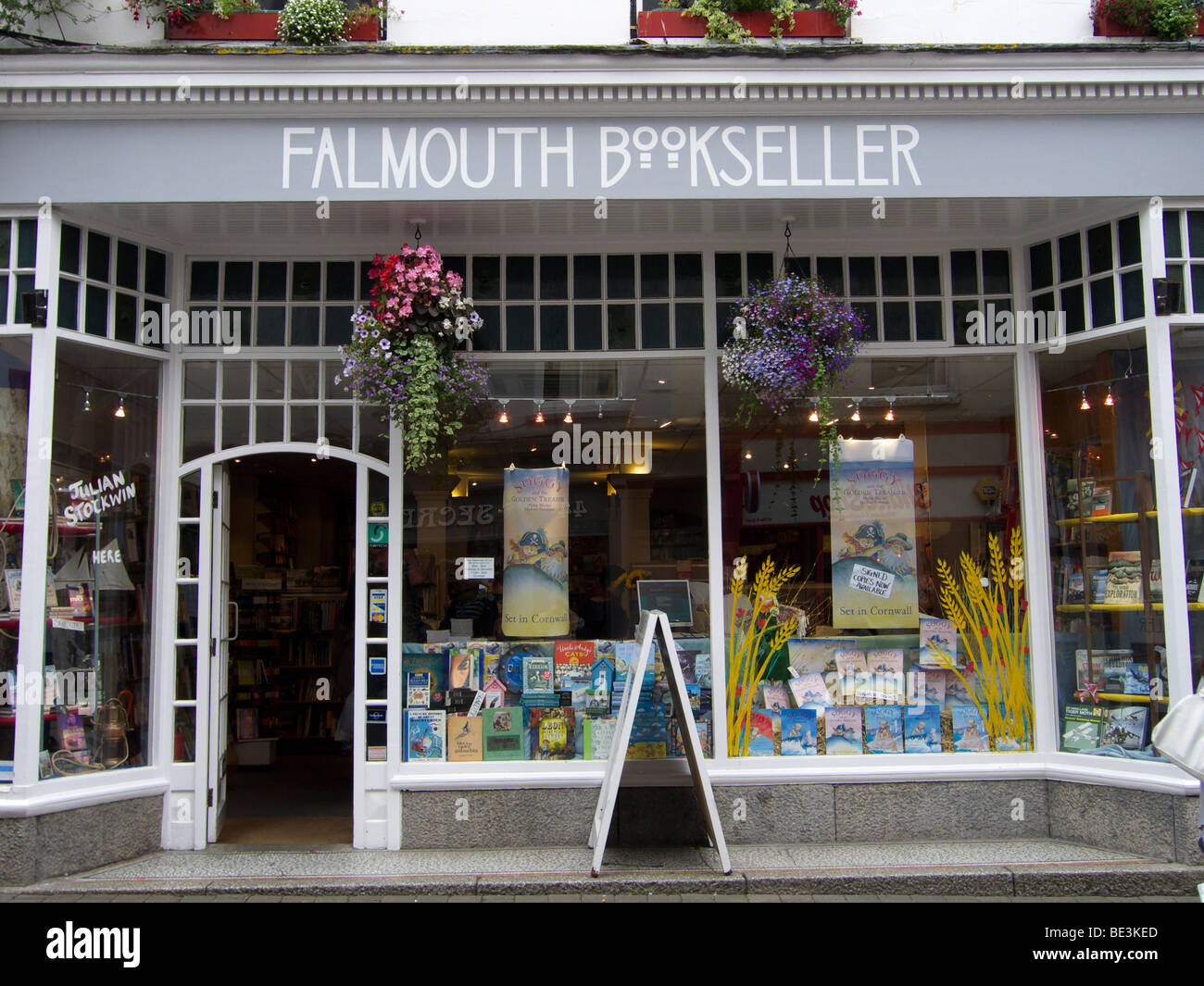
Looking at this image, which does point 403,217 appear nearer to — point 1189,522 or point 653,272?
point 653,272

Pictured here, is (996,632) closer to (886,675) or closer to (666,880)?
(886,675)

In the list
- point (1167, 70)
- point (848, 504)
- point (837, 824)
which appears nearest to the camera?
point (1167, 70)

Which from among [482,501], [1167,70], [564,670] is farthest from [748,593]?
[1167,70]

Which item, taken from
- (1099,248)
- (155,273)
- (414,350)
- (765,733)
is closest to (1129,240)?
(1099,248)

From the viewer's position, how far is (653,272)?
7516mm

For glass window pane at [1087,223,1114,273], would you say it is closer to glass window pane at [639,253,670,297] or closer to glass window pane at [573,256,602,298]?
glass window pane at [639,253,670,297]

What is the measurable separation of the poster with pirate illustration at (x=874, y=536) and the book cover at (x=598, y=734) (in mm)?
1859

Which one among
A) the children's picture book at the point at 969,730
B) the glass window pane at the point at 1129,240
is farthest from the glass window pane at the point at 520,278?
the children's picture book at the point at 969,730

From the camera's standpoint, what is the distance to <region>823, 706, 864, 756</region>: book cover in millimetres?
7285

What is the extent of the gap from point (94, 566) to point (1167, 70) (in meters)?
8.11

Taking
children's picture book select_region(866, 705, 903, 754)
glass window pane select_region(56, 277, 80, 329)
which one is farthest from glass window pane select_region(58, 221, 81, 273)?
children's picture book select_region(866, 705, 903, 754)

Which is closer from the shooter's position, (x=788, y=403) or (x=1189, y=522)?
(x=1189, y=522)

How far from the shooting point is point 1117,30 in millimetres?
6977

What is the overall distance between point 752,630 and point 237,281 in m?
4.69
